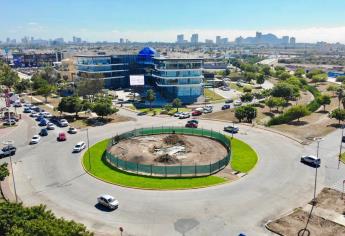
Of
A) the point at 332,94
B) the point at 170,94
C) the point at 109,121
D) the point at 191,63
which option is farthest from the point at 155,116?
the point at 332,94

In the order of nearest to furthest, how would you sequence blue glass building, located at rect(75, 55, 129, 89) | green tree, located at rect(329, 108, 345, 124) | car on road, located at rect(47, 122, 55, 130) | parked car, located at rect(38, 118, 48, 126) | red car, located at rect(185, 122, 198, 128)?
green tree, located at rect(329, 108, 345, 124)
car on road, located at rect(47, 122, 55, 130)
red car, located at rect(185, 122, 198, 128)
parked car, located at rect(38, 118, 48, 126)
blue glass building, located at rect(75, 55, 129, 89)

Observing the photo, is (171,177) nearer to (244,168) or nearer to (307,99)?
(244,168)

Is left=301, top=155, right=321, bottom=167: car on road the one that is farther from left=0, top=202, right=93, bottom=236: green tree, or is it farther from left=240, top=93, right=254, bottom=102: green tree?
left=240, top=93, right=254, bottom=102: green tree

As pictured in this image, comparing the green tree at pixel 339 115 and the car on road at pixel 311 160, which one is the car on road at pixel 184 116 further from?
the car on road at pixel 311 160

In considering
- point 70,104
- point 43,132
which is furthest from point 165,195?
point 70,104

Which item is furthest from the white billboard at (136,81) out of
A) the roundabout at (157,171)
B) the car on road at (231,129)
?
the roundabout at (157,171)

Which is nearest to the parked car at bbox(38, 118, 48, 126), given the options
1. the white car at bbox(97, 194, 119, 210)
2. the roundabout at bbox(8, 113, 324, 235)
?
the roundabout at bbox(8, 113, 324, 235)
